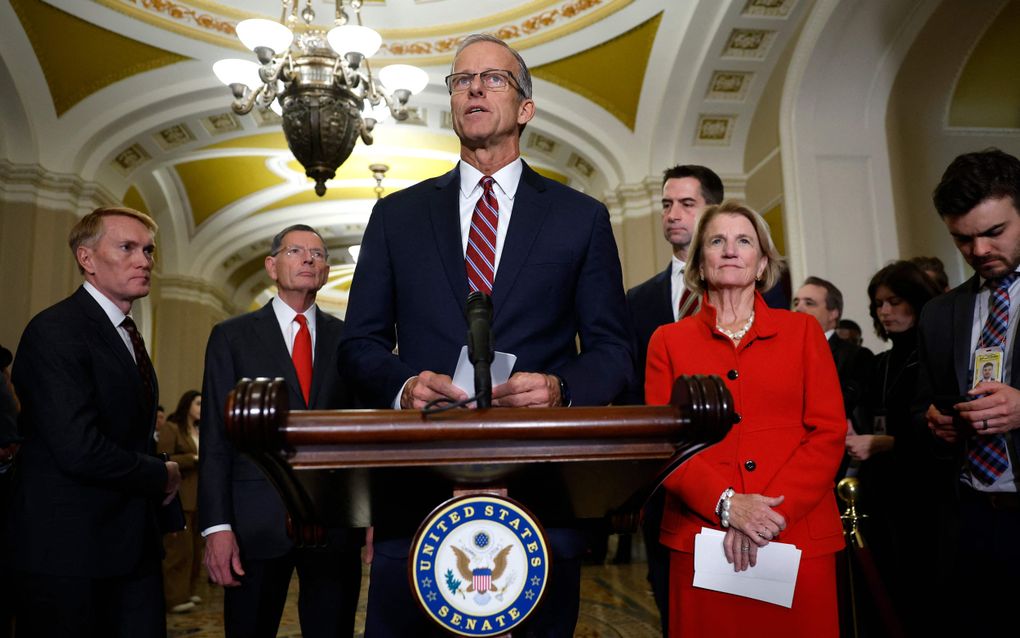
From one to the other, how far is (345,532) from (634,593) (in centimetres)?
348

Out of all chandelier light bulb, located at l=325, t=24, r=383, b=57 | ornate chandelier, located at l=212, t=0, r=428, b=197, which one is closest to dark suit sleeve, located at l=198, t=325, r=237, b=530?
ornate chandelier, located at l=212, t=0, r=428, b=197

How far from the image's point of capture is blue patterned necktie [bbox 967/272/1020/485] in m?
2.07

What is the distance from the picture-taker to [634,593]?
217 inches

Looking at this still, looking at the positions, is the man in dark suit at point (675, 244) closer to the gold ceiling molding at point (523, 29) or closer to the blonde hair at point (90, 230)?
the blonde hair at point (90, 230)

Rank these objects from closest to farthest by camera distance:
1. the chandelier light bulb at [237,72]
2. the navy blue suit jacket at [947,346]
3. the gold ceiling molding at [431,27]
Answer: the navy blue suit jacket at [947,346] < the chandelier light bulb at [237,72] < the gold ceiling molding at [431,27]

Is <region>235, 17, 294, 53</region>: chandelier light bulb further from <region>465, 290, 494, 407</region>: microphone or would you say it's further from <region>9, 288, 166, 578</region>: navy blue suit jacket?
<region>465, 290, 494, 407</region>: microphone

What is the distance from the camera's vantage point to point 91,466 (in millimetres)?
2139

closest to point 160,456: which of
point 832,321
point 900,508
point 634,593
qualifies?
point 900,508

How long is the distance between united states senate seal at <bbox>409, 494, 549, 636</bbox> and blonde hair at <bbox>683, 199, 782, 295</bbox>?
1.23m

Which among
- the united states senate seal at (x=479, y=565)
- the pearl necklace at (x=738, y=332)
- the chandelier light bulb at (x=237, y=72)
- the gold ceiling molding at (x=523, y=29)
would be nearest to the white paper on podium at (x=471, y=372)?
the united states senate seal at (x=479, y=565)

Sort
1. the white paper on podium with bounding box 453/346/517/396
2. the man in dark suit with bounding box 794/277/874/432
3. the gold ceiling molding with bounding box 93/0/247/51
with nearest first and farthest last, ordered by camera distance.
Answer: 1. the white paper on podium with bounding box 453/346/517/396
2. the man in dark suit with bounding box 794/277/874/432
3. the gold ceiling molding with bounding box 93/0/247/51

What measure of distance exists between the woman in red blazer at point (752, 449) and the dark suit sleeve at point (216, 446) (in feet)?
4.23

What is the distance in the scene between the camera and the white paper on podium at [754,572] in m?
1.73

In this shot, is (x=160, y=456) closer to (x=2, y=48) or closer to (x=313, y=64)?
(x=313, y=64)
